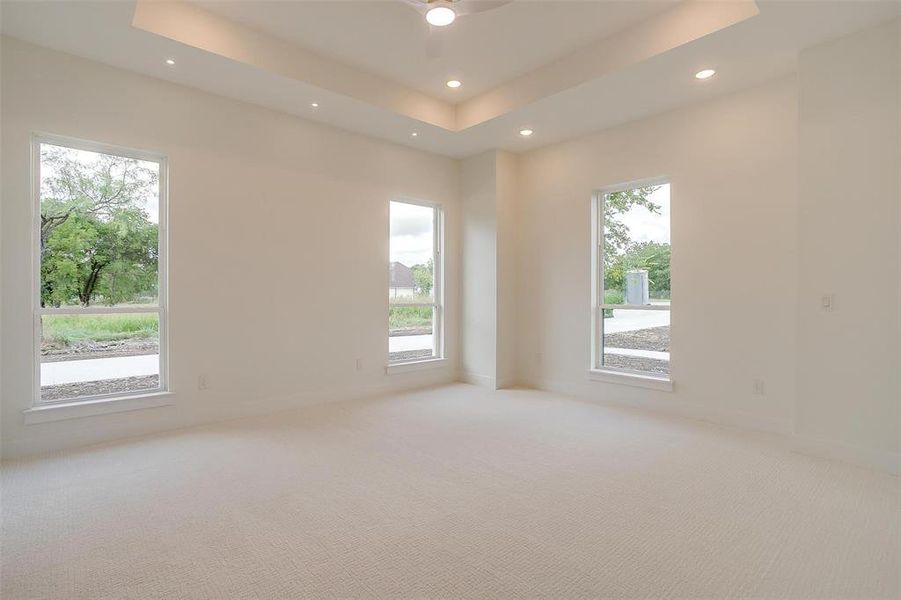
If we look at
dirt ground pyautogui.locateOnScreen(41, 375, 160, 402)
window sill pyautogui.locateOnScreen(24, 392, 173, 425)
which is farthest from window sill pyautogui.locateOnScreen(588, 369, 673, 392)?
dirt ground pyautogui.locateOnScreen(41, 375, 160, 402)

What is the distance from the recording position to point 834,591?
174 cm

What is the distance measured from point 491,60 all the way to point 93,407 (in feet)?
14.0

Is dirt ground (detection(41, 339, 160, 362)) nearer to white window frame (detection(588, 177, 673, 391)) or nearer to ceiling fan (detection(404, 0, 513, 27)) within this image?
ceiling fan (detection(404, 0, 513, 27))

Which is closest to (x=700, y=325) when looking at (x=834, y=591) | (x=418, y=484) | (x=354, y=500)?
(x=834, y=591)

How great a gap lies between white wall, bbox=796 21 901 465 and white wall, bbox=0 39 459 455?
148 inches

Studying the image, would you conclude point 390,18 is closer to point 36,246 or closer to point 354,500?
point 36,246

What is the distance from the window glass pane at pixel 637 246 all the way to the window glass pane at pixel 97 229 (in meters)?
4.40

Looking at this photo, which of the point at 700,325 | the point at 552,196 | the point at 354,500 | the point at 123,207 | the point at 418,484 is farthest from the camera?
the point at 552,196

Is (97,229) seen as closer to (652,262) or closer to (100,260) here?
(100,260)

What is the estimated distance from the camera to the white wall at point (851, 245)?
2.91 meters

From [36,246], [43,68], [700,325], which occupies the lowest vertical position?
[700,325]

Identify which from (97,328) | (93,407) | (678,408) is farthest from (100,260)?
(678,408)

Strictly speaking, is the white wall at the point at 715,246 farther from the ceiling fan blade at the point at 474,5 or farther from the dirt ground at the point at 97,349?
the dirt ground at the point at 97,349

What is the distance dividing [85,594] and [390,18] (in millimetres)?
3730
